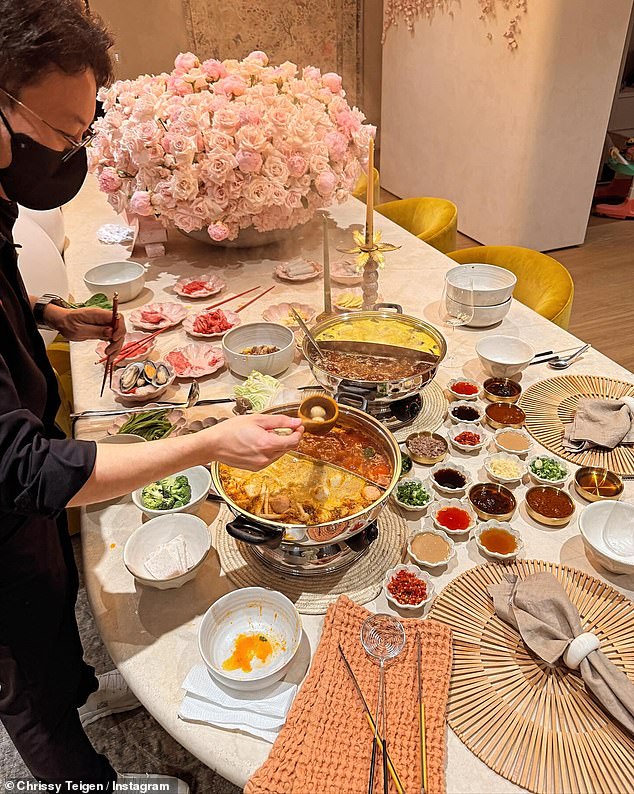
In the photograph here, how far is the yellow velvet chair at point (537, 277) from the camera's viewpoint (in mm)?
2303

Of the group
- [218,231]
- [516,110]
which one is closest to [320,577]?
[218,231]

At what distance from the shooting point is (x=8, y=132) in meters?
1.05

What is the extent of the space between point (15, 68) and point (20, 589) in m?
0.99

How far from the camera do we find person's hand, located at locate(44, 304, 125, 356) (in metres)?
1.72

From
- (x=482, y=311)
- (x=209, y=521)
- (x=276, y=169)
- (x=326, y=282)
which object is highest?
(x=276, y=169)

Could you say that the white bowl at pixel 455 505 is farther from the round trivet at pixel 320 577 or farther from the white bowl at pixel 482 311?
the white bowl at pixel 482 311

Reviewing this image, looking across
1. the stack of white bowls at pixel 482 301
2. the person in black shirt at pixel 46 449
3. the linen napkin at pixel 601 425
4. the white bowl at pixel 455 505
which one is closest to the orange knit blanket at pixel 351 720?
the white bowl at pixel 455 505

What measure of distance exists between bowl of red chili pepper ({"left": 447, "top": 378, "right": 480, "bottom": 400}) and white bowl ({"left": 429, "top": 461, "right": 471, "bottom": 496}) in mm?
283

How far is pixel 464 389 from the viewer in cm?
182

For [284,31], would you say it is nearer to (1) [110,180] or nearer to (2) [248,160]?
(1) [110,180]

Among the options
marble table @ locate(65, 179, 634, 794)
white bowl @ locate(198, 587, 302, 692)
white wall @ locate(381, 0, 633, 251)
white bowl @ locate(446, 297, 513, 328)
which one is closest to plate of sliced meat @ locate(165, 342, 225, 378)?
marble table @ locate(65, 179, 634, 794)

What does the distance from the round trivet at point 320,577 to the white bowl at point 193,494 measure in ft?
0.29

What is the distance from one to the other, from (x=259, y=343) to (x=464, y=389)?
0.70 metres

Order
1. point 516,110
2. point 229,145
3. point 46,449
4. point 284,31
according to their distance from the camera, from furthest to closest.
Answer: point 284,31
point 516,110
point 229,145
point 46,449
